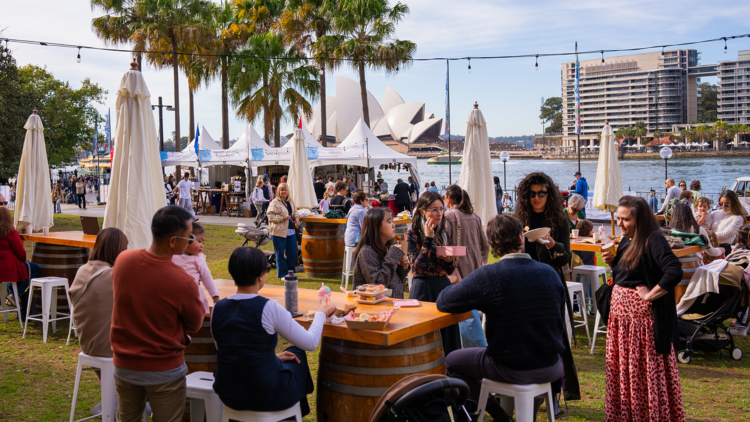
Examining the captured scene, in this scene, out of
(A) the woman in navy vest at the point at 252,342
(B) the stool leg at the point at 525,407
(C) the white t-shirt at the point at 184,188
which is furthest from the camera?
(C) the white t-shirt at the point at 184,188

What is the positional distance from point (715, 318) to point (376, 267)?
12.2 ft

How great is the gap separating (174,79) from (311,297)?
27.8m

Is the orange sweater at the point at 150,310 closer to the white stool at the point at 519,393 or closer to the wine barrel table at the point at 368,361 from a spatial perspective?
the wine barrel table at the point at 368,361

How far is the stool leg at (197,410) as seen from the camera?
3.46 metres

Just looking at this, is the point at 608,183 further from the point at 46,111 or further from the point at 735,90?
the point at 735,90

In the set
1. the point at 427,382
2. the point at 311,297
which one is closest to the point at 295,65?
the point at 311,297

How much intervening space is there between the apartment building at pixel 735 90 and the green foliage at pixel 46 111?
5297 inches

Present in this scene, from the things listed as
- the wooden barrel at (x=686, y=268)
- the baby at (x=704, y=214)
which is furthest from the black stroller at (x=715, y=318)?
the baby at (x=704, y=214)

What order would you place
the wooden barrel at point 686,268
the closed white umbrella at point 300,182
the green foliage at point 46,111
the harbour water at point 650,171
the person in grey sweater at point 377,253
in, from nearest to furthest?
the person in grey sweater at point 377,253
the wooden barrel at point 686,268
the closed white umbrella at point 300,182
the green foliage at point 46,111
the harbour water at point 650,171

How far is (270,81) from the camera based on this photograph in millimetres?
28672

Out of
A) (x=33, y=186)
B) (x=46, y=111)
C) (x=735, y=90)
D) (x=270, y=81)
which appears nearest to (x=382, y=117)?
(x=270, y=81)

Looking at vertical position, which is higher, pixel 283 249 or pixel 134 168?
pixel 134 168

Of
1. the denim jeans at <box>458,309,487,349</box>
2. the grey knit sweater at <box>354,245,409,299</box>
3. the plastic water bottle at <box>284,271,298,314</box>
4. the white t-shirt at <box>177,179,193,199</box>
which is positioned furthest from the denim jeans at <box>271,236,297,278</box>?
the white t-shirt at <box>177,179,193,199</box>

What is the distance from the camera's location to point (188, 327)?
290 cm
